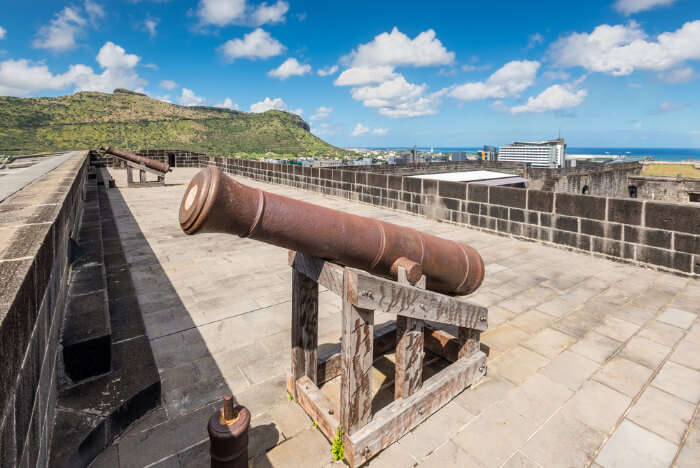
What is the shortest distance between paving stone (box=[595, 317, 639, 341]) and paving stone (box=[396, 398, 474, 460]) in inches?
74.2

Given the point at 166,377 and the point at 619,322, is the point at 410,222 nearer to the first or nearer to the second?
the point at 619,322

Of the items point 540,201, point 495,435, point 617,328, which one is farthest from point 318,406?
point 540,201

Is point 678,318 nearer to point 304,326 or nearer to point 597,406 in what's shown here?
point 597,406

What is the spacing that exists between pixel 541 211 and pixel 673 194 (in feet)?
94.5

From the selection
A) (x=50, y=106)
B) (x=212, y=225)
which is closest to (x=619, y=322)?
(x=212, y=225)

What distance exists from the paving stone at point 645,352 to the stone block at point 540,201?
368cm

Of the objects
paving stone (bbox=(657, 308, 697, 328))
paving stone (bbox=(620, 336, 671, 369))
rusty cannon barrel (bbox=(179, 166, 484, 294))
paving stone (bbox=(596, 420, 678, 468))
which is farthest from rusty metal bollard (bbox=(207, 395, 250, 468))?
paving stone (bbox=(657, 308, 697, 328))

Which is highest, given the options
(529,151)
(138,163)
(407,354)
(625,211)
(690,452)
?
(529,151)

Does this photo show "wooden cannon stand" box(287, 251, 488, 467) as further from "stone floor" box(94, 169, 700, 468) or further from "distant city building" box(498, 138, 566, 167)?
"distant city building" box(498, 138, 566, 167)

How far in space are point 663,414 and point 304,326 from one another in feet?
7.56

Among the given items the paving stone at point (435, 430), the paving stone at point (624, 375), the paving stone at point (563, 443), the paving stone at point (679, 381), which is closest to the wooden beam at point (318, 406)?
the paving stone at point (435, 430)

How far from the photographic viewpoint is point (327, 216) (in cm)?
196

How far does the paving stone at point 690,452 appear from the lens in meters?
2.06

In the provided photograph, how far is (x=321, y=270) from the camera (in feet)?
7.22
